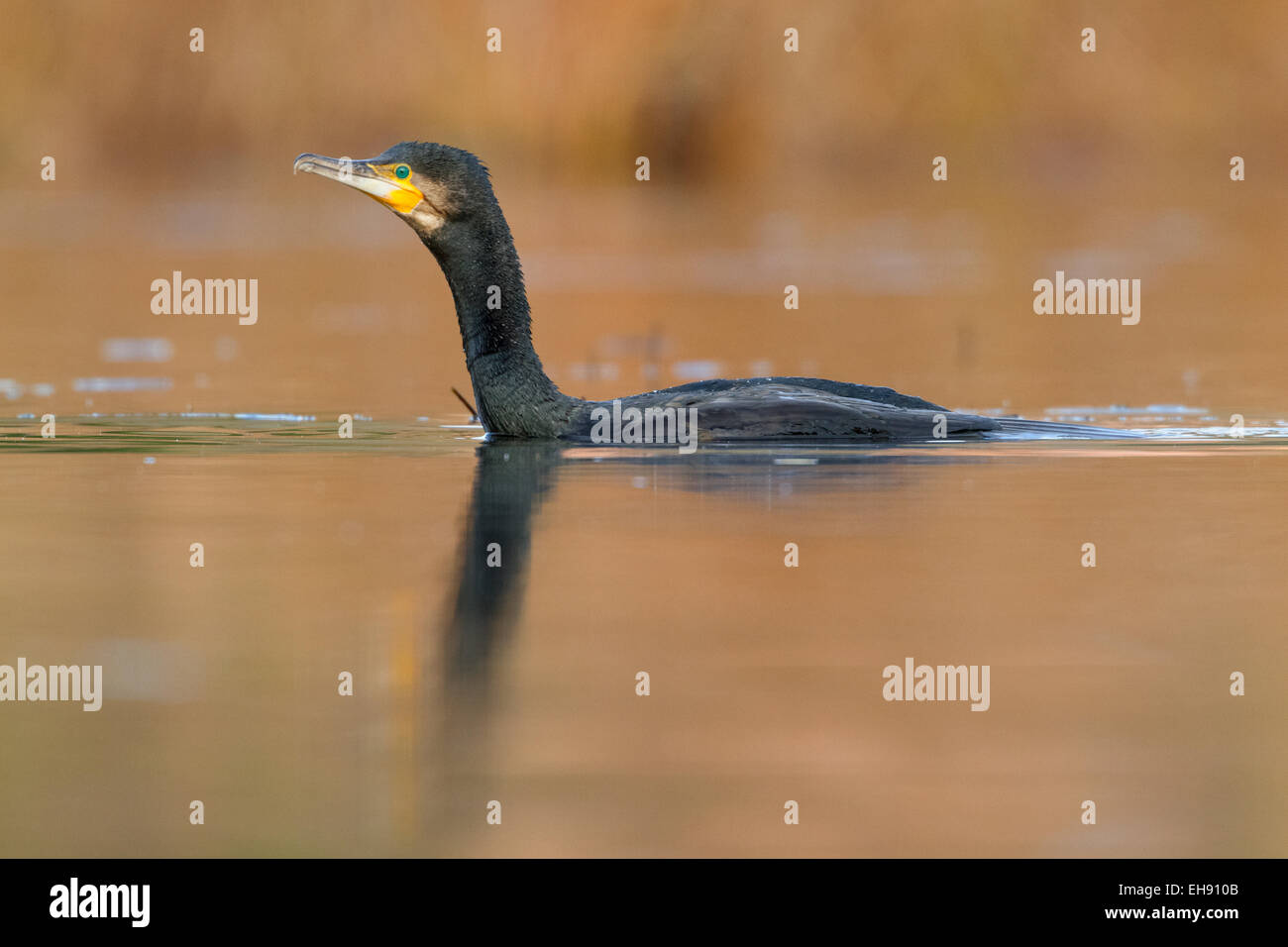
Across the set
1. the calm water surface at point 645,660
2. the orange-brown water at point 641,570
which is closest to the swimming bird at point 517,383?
the orange-brown water at point 641,570

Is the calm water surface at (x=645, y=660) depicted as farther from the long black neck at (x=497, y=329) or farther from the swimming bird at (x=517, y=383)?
the long black neck at (x=497, y=329)

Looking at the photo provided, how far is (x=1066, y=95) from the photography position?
47562 mm

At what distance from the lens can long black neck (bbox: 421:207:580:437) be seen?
38.2 ft

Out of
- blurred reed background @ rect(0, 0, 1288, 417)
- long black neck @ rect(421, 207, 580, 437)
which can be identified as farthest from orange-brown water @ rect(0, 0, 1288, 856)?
long black neck @ rect(421, 207, 580, 437)

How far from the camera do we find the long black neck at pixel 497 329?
38.2 feet

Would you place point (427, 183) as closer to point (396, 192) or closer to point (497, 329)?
point (396, 192)

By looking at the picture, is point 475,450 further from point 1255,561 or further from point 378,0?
point 378,0

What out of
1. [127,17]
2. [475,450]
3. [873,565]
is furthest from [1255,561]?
[127,17]

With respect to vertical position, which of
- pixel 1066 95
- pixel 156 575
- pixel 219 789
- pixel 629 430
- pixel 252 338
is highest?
pixel 1066 95

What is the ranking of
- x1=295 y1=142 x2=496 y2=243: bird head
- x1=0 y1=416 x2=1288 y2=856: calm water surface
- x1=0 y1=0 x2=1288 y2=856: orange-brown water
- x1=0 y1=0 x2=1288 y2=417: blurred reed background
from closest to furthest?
1. x1=0 y1=416 x2=1288 y2=856: calm water surface
2. x1=0 y1=0 x2=1288 y2=856: orange-brown water
3. x1=295 y1=142 x2=496 y2=243: bird head
4. x1=0 y1=0 x2=1288 y2=417: blurred reed background

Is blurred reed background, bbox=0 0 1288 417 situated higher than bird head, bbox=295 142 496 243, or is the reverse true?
blurred reed background, bbox=0 0 1288 417

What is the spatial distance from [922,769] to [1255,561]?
10.1 ft

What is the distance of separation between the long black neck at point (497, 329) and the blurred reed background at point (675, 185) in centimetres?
363

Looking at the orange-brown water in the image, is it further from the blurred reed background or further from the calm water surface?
the blurred reed background
